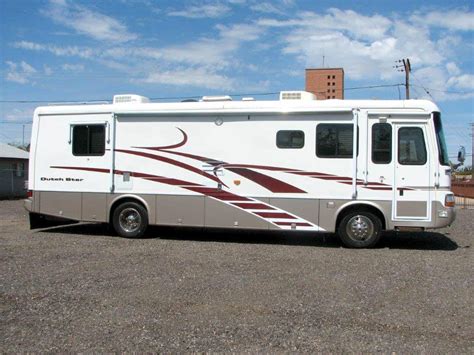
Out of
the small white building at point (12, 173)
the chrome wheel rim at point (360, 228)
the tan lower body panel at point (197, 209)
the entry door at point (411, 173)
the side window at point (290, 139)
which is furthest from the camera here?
the small white building at point (12, 173)

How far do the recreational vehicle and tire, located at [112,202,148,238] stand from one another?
2cm

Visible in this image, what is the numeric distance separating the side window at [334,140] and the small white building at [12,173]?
22260 mm

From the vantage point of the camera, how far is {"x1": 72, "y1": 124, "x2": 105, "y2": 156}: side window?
448 inches

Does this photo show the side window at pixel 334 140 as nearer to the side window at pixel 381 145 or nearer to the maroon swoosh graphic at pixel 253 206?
the side window at pixel 381 145

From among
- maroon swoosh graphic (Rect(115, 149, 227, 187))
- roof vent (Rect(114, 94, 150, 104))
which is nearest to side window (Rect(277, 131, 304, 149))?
maroon swoosh graphic (Rect(115, 149, 227, 187))

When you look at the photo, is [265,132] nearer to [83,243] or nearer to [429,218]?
[429,218]

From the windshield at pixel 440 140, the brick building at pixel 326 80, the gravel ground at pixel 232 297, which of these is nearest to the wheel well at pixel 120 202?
the gravel ground at pixel 232 297

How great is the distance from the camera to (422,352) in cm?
454

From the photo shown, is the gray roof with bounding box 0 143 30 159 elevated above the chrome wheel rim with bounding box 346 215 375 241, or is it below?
above

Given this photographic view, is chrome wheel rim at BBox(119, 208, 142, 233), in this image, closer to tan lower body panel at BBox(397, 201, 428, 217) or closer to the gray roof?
tan lower body panel at BBox(397, 201, 428, 217)

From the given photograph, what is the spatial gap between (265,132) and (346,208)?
7.46 feet

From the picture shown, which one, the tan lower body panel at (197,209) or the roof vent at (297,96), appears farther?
the roof vent at (297,96)

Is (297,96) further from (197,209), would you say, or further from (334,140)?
(197,209)

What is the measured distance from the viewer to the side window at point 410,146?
32.4 ft
